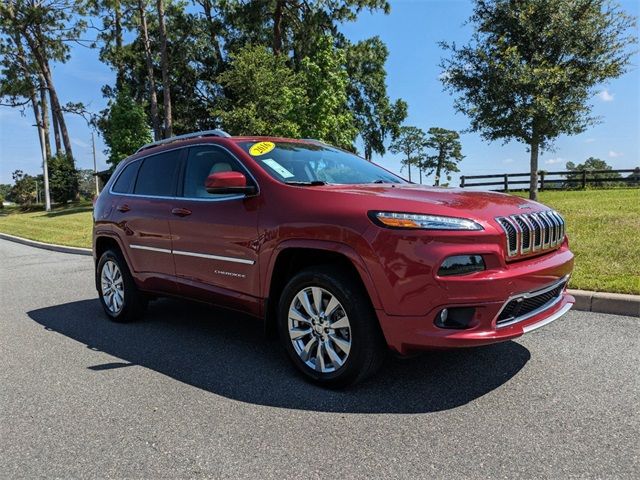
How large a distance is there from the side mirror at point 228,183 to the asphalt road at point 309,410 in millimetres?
1425

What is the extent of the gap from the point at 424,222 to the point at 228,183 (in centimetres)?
152

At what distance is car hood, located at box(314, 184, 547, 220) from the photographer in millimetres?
3238

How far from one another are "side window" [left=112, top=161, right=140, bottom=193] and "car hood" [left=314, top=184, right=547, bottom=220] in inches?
108

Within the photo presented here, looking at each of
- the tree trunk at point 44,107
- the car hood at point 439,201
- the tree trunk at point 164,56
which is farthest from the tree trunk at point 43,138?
the car hood at point 439,201

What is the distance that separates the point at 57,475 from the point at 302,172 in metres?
2.75

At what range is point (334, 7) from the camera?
28.3 meters

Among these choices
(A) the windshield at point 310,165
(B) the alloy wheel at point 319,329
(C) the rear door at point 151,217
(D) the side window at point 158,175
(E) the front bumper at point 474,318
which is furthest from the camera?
(D) the side window at point 158,175

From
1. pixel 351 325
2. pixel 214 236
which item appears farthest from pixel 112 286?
pixel 351 325

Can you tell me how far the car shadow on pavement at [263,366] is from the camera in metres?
3.42

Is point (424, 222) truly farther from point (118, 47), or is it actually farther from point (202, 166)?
point (118, 47)

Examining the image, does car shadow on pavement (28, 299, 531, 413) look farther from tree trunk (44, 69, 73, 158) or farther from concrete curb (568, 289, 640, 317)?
tree trunk (44, 69, 73, 158)

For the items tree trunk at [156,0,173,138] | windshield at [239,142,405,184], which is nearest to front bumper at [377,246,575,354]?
windshield at [239,142,405,184]

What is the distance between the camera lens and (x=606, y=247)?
734 cm

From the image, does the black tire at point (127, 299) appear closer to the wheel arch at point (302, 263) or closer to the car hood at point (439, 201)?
the wheel arch at point (302, 263)
